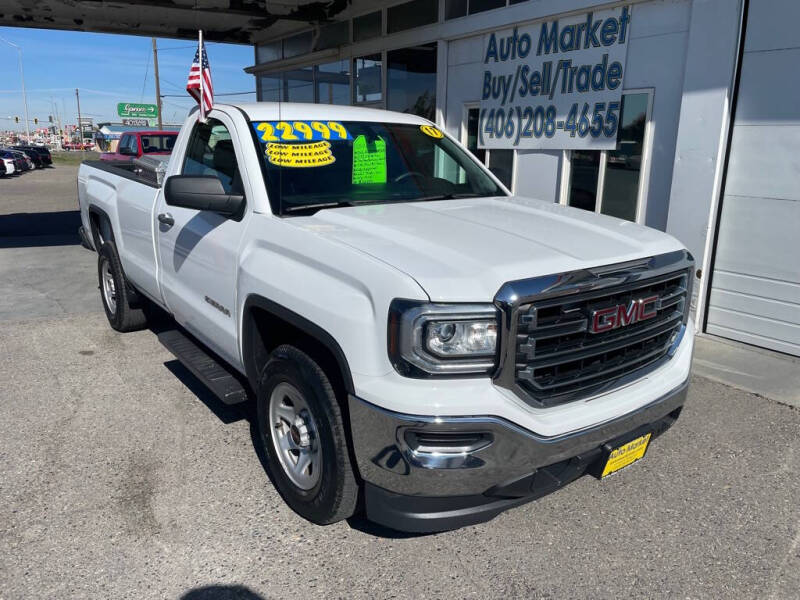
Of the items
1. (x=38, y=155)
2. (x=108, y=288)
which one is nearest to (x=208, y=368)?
(x=108, y=288)

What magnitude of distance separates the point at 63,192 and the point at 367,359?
23.1 metres

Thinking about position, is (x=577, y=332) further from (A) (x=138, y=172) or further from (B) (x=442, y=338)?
(A) (x=138, y=172)

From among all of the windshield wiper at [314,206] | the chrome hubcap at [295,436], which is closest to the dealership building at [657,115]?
the windshield wiper at [314,206]

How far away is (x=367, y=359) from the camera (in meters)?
2.39

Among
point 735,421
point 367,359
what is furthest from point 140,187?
point 735,421

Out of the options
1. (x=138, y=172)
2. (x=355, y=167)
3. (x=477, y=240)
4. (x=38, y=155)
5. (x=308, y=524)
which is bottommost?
(x=308, y=524)

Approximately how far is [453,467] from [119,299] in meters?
4.36

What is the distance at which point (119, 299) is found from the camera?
223 inches

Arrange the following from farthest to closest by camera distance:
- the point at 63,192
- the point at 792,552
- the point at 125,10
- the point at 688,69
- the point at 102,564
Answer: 1. the point at 63,192
2. the point at 125,10
3. the point at 688,69
4. the point at 792,552
5. the point at 102,564

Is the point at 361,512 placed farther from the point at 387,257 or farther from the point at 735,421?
the point at 735,421

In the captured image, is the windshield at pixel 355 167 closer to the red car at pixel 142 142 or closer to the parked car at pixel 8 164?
the red car at pixel 142 142

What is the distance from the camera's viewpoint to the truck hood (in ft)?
7.86

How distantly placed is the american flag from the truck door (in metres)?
0.10

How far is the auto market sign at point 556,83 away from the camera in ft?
22.8
